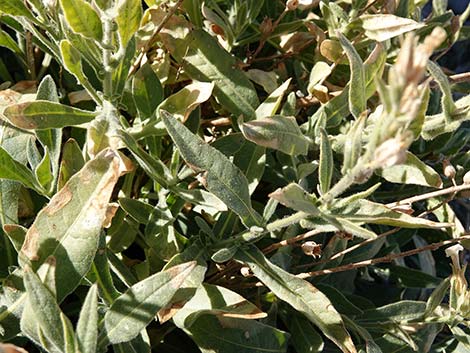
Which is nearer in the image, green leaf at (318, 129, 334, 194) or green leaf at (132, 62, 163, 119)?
green leaf at (318, 129, 334, 194)

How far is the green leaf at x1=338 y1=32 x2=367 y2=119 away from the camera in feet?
3.14

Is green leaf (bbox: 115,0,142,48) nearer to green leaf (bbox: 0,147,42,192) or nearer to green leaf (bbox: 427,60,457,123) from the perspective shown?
green leaf (bbox: 0,147,42,192)

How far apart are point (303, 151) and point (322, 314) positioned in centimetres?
26

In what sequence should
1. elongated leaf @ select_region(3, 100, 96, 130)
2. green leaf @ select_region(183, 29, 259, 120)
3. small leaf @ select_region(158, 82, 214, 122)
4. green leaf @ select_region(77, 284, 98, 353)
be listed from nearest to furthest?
green leaf @ select_region(77, 284, 98, 353) → elongated leaf @ select_region(3, 100, 96, 130) → small leaf @ select_region(158, 82, 214, 122) → green leaf @ select_region(183, 29, 259, 120)

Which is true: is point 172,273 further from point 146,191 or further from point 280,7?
point 280,7

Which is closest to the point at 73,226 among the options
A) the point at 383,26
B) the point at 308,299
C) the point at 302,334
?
the point at 308,299

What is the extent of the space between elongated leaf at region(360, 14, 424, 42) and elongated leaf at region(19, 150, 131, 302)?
0.55 meters

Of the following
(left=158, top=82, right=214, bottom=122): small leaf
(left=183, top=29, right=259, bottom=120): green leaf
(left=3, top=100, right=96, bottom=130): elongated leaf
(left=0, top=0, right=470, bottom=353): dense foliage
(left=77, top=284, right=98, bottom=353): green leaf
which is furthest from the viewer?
(left=183, top=29, right=259, bottom=120): green leaf

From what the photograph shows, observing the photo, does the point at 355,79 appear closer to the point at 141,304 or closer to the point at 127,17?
the point at 127,17

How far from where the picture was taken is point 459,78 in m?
1.35

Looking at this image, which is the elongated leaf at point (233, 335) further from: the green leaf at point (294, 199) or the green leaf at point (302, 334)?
the green leaf at point (294, 199)

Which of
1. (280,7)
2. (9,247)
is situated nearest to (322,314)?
(9,247)

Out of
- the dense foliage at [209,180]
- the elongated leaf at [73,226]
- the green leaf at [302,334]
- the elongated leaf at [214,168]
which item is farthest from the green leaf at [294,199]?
the green leaf at [302,334]

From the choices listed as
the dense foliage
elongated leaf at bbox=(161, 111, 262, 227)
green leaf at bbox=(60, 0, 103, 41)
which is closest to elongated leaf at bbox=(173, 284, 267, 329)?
the dense foliage
